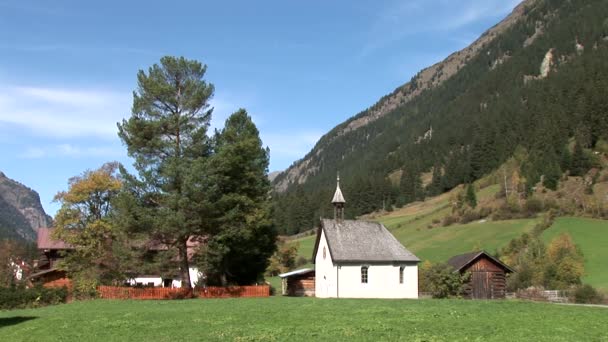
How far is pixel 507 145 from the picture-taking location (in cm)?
16150

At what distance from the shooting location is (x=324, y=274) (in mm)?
56281

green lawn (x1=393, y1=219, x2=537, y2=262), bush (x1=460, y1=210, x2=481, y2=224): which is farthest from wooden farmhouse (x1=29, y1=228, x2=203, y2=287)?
bush (x1=460, y1=210, x2=481, y2=224)

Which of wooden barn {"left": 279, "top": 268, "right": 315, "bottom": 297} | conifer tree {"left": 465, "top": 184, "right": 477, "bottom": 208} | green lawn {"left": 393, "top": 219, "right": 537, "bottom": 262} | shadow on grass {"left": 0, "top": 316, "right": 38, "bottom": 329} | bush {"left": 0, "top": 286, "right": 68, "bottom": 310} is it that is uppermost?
conifer tree {"left": 465, "top": 184, "right": 477, "bottom": 208}

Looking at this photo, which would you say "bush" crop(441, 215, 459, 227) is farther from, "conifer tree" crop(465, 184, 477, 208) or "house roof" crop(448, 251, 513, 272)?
"house roof" crop(448, 251, 513, 272)

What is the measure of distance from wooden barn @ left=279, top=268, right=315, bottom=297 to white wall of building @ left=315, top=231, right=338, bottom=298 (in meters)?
2.24

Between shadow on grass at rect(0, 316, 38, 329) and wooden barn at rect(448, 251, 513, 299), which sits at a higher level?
wooden barn at rect(448, 251, 513, 299)

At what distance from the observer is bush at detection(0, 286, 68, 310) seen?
43875mm

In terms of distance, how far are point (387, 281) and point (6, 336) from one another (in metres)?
36.3

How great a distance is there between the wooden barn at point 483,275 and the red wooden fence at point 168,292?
63.0 feet

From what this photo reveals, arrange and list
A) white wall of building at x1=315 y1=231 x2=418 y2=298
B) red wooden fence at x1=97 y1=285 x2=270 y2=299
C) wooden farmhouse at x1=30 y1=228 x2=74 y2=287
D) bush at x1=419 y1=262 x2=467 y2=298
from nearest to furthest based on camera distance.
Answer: red wooden fence at x1=97 y1=285 x2=270 y2=299
bush at x1=419 y1=262 x2=467 y2=298
white wall of building at x1=315 y1=231 x2=418 y2=298
wooden farmhouse at x1=30 y1=228 x2=74 y2=287

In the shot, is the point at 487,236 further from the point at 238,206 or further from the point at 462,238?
the point at 238,206

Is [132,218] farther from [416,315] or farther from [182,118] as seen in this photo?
[416,315]

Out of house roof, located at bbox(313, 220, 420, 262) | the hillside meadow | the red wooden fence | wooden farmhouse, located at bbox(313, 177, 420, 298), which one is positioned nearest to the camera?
the red wooden fence

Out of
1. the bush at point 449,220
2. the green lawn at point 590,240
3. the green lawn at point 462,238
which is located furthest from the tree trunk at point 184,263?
the bush at point 449,220
